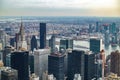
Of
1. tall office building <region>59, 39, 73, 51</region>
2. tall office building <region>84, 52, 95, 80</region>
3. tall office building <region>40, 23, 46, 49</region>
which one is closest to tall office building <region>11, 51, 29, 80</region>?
tall office building <region>40, 23, 46, 49</region>

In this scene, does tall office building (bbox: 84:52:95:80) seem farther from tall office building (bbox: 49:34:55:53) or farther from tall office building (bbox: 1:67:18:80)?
tall office building (bbox: 1:67:18:80)

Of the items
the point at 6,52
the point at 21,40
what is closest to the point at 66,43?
the point at 21,40

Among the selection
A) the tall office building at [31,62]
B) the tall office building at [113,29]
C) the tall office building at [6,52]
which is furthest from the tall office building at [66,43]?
the tall office building at [6,52]

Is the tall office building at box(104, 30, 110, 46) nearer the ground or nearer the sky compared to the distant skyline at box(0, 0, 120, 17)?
nearer the ground

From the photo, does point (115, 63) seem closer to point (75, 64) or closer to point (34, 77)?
point (75, 64)

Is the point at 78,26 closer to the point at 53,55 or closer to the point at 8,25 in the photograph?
the point at 53,55

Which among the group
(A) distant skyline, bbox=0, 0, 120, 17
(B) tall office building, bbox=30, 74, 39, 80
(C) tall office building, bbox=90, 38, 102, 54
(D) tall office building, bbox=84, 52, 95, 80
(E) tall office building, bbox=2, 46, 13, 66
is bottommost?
(B) tall office building, bbox=30, 74, 39, 80

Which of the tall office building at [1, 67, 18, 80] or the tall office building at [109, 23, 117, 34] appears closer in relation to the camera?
the tall office building at [1, 67, 18, 80]

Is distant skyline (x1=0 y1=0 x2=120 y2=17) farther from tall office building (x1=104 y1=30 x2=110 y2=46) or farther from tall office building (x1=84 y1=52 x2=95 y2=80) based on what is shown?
tall office building (x1=84 y1=52 x2=95 y2=80)

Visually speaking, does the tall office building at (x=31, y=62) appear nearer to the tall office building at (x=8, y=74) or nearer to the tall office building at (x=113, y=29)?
the tall office building at (x=8, y=74)
